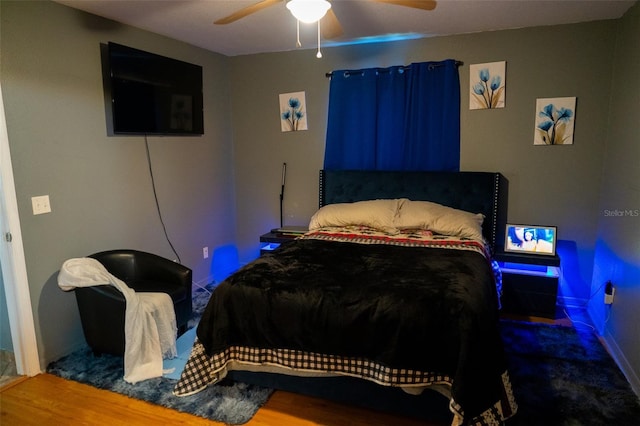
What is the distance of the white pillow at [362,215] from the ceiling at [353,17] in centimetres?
152

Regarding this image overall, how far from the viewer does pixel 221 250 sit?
15.3ft

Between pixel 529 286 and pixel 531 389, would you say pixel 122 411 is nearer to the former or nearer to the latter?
pixel 531 389

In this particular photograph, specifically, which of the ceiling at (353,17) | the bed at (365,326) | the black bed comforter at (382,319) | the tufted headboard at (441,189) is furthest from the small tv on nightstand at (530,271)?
the ceiling at (353,17)

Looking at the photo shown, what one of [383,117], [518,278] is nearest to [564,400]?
[518,278]

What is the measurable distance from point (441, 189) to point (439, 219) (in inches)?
18.5

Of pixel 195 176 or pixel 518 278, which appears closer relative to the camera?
pixel 518 278

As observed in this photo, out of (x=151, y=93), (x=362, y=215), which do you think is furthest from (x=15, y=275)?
(x=362, y=215)

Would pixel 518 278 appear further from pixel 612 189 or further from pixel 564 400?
pixel 564 400

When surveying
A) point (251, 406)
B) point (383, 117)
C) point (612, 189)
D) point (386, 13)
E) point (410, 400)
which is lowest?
point (251, 406)

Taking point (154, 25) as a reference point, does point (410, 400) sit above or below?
below

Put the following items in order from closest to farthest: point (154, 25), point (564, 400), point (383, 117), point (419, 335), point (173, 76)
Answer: point (419, 335), point (564, 400), point (154, 25), point (173, 76), point (383, 117)

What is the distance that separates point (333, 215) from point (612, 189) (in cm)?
224

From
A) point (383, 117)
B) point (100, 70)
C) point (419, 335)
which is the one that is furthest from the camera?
point (383, 117)

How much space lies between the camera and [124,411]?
2.32 meters
